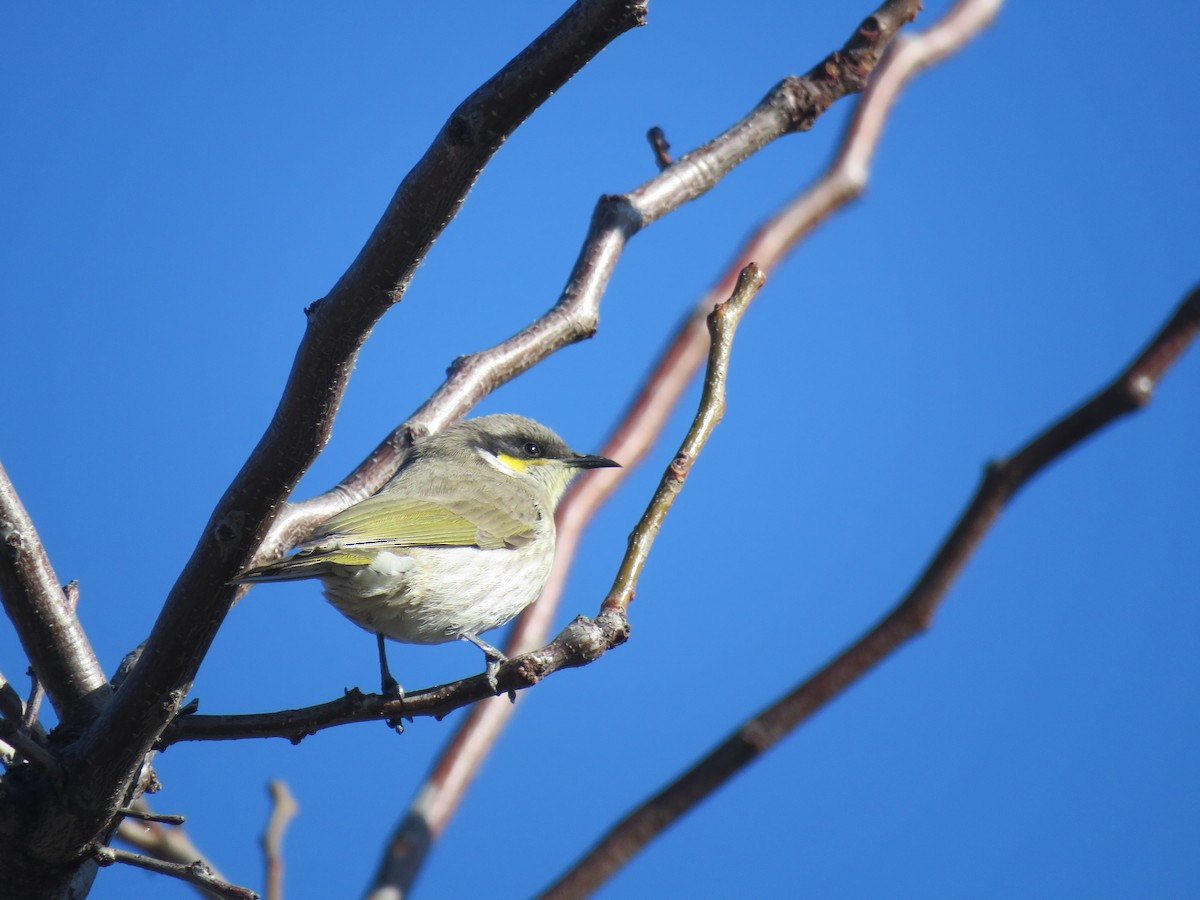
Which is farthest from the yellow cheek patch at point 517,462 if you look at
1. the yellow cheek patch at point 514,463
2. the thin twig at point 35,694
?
the thin twig at point 35,694

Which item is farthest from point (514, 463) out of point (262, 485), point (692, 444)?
point (262, 485)

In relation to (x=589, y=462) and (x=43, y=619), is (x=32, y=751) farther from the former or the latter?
(x=589, y=462)

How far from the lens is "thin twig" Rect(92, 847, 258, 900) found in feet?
9.68

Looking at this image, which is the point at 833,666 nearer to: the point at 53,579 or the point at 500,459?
the point at 53,579

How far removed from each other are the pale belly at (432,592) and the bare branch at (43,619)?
1094 millimetres

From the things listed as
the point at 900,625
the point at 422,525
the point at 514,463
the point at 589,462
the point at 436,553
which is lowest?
the point at 900,625

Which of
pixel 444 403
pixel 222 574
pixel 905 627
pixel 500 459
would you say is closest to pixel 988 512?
pixel 905 627

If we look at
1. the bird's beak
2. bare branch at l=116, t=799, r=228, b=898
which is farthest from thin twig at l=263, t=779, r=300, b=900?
the bird's beak

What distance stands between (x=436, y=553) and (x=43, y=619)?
178cm

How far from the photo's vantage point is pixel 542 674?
2766 mm

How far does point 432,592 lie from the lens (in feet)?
15.7

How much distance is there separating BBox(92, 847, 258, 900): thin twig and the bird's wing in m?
1.29

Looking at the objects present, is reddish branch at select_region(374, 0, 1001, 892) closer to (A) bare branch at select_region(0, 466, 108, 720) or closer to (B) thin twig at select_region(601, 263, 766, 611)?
(B) thin twig at select_region(601, 263, 766, 611)

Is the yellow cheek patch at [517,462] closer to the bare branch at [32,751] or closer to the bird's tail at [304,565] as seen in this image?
the bird's tail at [304,565]
